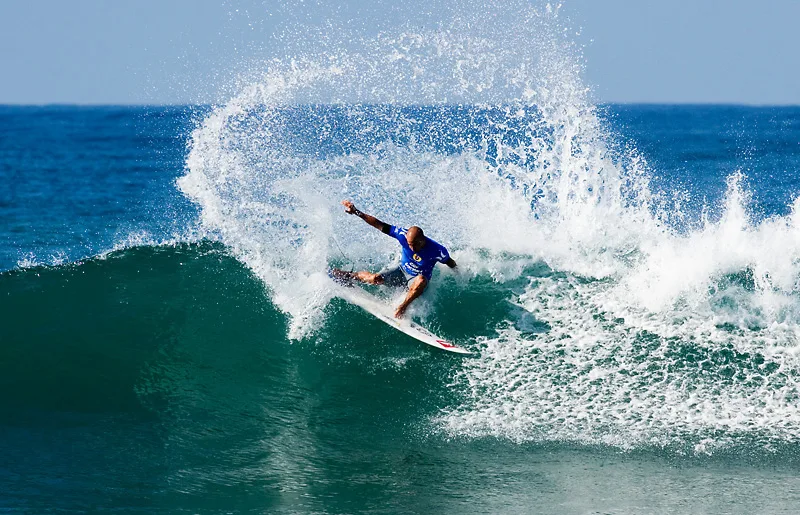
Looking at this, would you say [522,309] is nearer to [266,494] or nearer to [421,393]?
[421,393]

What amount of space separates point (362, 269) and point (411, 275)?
6.40 feet

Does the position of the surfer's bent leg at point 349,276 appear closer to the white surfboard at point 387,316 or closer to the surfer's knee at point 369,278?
the surfer's knee at point 369,278

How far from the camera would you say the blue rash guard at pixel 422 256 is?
10914mm

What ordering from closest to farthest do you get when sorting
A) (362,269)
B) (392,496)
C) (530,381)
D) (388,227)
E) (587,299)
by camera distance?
(392,496) → (530,381) → (388,227) → (587,299) → (362,269)

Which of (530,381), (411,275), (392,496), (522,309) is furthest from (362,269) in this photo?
(392,496)

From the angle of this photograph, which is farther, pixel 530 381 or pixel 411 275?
pixel 411 275

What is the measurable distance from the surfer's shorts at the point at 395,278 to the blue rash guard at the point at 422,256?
0.31 meters

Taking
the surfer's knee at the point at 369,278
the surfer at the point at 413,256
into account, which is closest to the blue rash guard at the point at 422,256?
the surfer at the point at 413,256

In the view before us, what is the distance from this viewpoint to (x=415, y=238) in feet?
34.7

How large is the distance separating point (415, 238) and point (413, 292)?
82 cm

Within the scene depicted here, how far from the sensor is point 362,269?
12953 millimetres

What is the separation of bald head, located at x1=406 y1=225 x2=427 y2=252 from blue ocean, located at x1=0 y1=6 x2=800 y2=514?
111 centimetres

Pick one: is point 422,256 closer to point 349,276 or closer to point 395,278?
point 395,278

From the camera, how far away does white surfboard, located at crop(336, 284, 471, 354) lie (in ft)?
34.8
